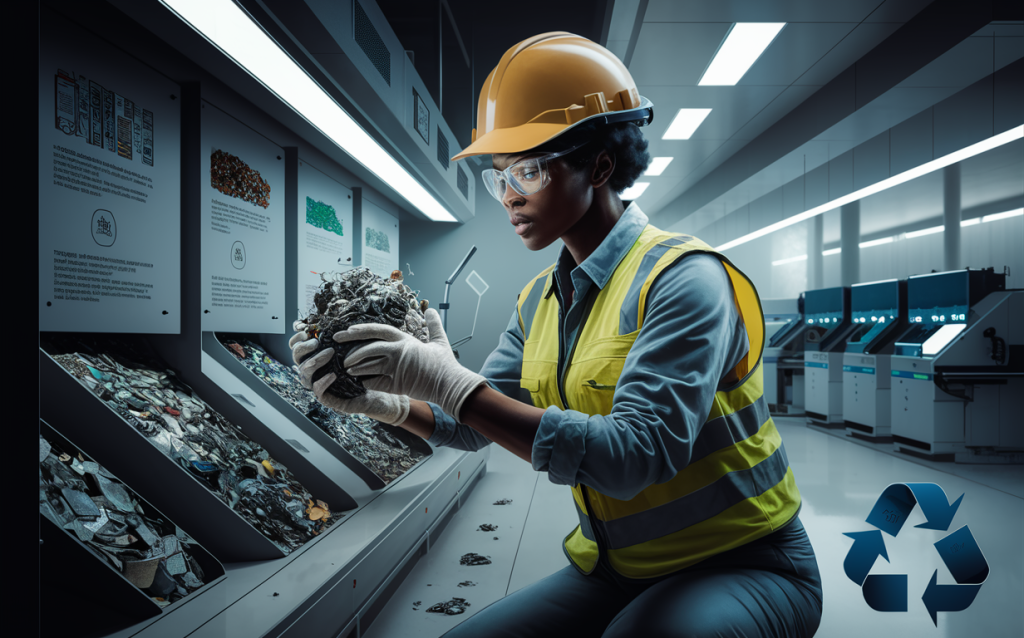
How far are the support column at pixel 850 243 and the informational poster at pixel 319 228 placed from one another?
30.0 feet

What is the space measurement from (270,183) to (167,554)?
7.80ft

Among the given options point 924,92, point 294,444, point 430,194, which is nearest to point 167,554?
point 294,444

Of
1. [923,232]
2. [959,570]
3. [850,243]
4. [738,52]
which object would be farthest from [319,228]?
[923,232]

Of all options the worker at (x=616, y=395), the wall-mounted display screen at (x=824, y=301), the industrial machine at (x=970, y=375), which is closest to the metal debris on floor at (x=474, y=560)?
the worker at (x=616, y=395)

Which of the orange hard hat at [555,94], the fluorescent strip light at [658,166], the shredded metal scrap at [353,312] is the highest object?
the fluorescent strip light at [658,166]

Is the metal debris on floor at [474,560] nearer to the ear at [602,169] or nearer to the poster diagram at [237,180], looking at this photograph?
the poster diagram at [237,180]

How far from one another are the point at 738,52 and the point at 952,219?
19.9 ft

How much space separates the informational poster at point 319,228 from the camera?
3.74 meters

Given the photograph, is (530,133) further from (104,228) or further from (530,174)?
(104,228)

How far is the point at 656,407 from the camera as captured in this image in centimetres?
98

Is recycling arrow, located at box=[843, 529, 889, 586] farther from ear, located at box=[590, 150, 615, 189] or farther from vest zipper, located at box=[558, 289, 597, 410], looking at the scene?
ear, located at box=[590, 150, 615, 189]

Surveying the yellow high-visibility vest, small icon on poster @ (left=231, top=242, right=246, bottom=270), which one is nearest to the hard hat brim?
the yellow high-visibility vest

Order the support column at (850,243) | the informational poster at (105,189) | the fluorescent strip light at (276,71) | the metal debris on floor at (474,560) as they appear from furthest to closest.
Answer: the support column at (850,243) → the metal debris on floor at (474,560) → the informational poster at (105,189) → the fluorescent strip light at (276,71)

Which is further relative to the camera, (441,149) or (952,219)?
(952,219)
